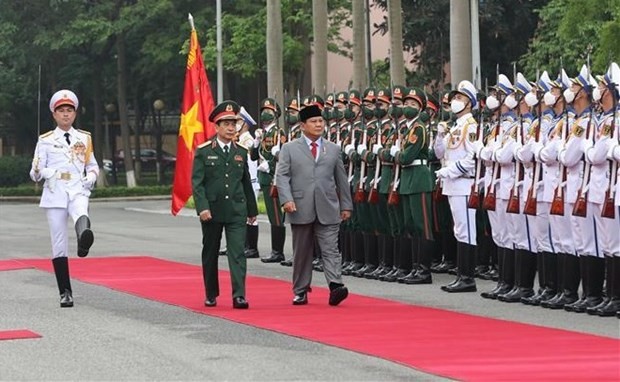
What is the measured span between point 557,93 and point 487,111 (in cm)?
183

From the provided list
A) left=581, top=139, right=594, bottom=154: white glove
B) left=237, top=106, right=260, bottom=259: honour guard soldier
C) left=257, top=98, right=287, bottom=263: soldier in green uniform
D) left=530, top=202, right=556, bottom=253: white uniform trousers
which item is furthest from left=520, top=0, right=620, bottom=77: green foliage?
left=581, top=139, right=594, bottom=154: white glove

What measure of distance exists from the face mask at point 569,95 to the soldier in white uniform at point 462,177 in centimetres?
223

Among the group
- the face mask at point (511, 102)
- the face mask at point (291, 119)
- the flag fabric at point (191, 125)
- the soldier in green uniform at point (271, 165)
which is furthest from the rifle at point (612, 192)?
the flag fabric at point (191, 125)

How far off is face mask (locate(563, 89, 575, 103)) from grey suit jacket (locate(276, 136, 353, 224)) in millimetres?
2500

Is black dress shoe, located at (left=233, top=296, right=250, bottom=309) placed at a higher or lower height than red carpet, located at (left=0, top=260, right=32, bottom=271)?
higher

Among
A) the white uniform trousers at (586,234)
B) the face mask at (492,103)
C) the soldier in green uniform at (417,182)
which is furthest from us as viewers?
the soldier in green uniform at (417,182)

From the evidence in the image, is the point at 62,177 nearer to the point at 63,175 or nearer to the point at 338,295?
the point at 63,175

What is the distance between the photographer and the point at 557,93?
14.7 meters

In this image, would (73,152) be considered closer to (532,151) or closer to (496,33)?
(532,151)

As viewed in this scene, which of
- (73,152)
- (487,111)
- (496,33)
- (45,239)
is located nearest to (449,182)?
(487,111)

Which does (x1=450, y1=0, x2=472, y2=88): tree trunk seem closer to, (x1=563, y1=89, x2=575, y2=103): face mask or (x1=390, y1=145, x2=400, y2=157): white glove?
(x1=390, y1=145, x2=400, y2=157): white glove

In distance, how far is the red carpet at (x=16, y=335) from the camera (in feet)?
42.3

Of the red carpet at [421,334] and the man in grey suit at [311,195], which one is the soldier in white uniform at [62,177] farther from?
the man in grey suit at [311,195]

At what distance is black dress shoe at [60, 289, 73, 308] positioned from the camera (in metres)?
15.5
